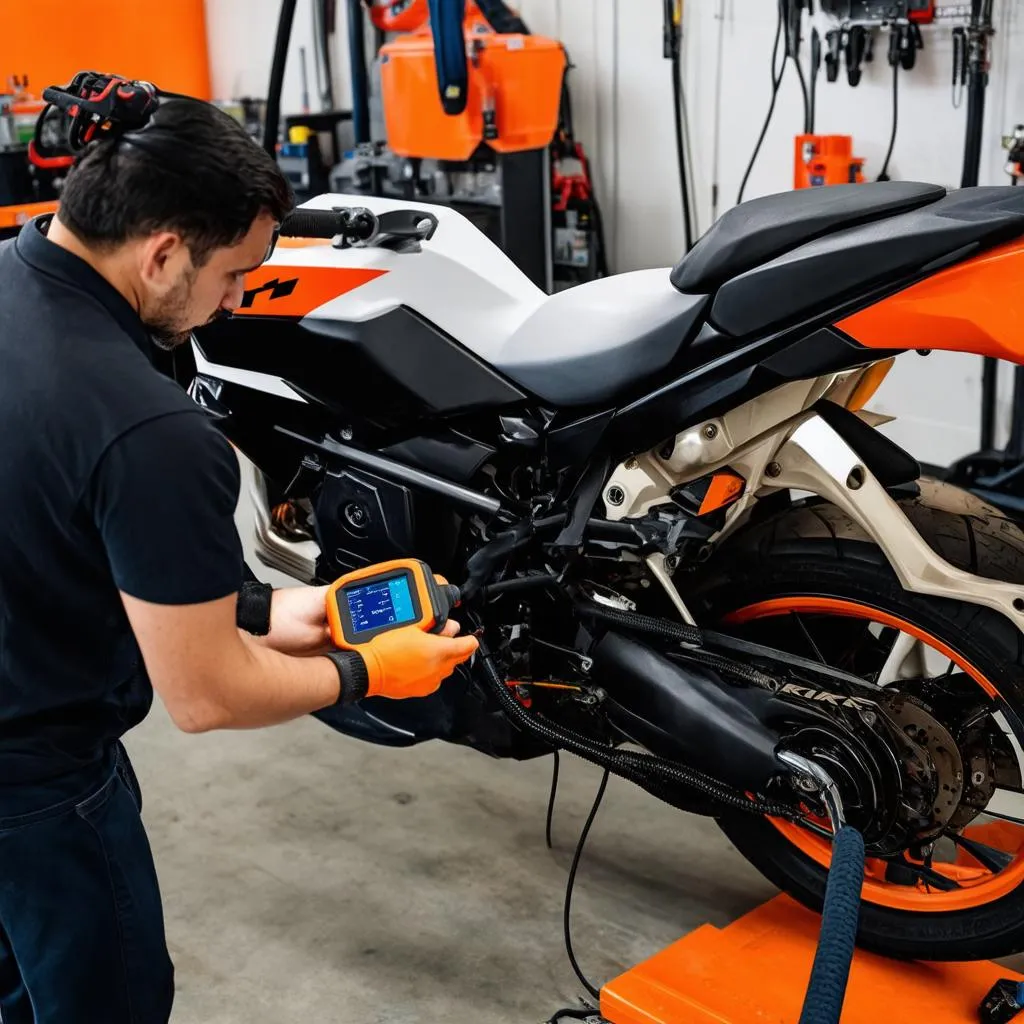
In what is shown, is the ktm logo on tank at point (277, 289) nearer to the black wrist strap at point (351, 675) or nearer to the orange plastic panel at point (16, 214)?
the black wrist strap at point (351, 675)

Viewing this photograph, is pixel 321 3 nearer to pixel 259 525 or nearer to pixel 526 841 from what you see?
pixel 259 525

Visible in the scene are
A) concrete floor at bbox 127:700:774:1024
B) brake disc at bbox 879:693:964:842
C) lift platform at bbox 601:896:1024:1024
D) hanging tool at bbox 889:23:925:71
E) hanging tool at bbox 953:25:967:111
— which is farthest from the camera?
hanging tool at bbox 889:23:925:71

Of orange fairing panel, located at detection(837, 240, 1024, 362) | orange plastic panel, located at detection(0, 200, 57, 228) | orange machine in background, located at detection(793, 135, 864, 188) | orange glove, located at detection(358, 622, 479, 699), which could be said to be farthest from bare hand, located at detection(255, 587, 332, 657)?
orange plastic panel, located at detection(0, 200, 57, 228)

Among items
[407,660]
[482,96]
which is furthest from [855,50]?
[407,660]

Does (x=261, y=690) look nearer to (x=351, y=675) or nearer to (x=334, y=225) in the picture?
(x=351, y=675)

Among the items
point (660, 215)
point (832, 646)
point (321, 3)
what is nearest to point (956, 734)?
point (832, 646)

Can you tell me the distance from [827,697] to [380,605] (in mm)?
627

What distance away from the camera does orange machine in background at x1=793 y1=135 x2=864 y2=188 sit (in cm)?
400

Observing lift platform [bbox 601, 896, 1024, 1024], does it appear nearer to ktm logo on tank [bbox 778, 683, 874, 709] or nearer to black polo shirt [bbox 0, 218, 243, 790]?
ktm logo on tank [bbox 778, 683, 874, 709]

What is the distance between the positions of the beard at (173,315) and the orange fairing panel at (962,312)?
2.64 feet

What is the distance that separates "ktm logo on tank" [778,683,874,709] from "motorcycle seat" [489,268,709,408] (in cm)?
48

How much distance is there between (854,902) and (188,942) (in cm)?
133

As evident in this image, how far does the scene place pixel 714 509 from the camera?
1.88 m

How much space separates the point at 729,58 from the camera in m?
4.57
